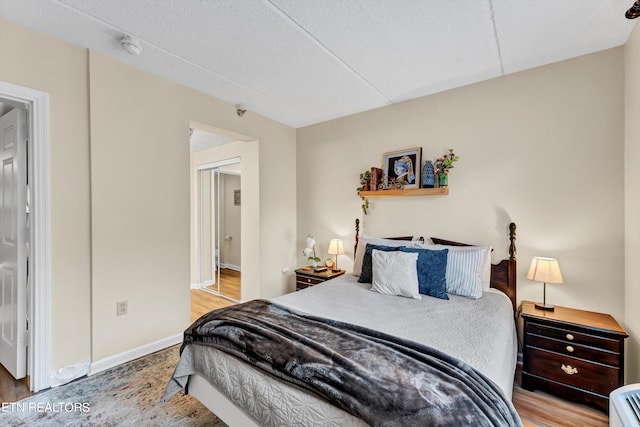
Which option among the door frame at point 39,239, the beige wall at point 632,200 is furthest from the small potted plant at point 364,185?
the door frame at point 39,239

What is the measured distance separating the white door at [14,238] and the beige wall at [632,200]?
14.3 ft

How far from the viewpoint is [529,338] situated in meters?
2.11

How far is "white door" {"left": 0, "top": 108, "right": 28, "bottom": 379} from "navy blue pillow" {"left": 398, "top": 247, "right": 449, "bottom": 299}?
3132 millimetres

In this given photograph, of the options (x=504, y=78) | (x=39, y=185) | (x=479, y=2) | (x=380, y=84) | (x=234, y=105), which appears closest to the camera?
(x=479, y=2)

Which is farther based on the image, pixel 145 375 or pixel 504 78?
pixel 504 78

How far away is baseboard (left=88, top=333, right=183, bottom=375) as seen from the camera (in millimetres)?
2309

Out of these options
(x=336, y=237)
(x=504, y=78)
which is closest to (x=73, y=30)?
(x=336, y=237)

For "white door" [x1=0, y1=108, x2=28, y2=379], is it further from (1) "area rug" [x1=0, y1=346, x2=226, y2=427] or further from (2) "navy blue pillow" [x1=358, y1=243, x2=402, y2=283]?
(2) "navy blue pillow" [x1=358, y1=243, x2=402, y2=283]

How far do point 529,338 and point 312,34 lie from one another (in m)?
2.75

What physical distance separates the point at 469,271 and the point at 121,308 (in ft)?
9.86

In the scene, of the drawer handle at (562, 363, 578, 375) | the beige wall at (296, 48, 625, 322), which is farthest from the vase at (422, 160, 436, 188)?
the drawer handle at (562, 363, 578, 375)

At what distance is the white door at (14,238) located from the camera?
84.1 inches

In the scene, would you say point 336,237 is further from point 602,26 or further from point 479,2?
point 602,26

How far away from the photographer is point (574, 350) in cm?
196
